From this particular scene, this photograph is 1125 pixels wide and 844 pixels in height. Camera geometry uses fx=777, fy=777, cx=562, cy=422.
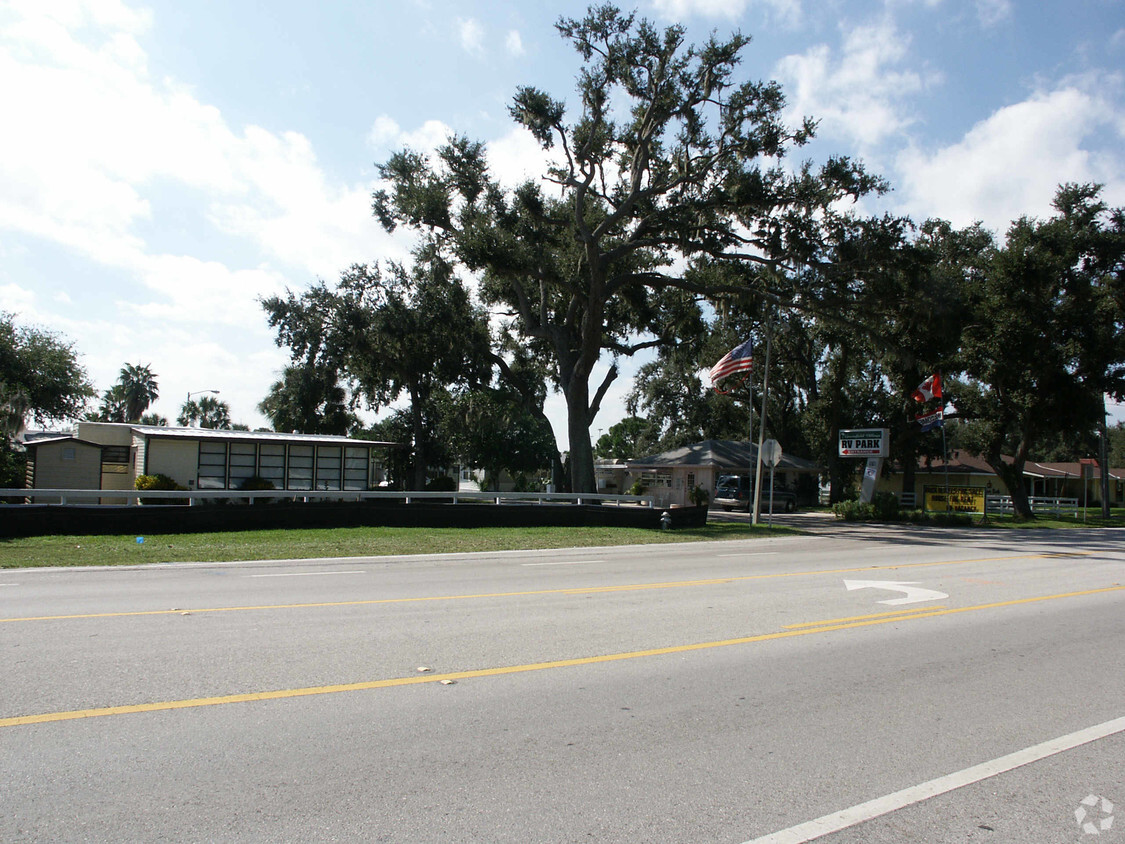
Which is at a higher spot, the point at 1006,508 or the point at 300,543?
the point at 300,543

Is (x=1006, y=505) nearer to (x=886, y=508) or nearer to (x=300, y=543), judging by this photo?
(x=886, y=508)

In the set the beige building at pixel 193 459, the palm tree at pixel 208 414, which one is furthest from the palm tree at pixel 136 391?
the beige building at pixel 193 459

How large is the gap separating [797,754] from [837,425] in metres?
49.5

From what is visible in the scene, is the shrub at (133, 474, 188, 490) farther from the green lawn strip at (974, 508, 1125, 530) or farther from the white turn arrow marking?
the green lawn strip at (974, 508, 1125, 530)

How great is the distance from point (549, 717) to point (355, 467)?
26099 millimetres

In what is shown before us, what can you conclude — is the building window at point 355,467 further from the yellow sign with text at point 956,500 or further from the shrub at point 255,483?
the yellow sign with text at point 956,500

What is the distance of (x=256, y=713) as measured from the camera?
5.49 meters

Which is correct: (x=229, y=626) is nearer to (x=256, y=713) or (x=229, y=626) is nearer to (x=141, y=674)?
(x=141, y=674)

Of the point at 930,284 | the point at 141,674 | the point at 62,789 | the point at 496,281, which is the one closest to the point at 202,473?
the point at 496,281

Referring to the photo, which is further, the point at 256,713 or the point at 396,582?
the point at 396,582

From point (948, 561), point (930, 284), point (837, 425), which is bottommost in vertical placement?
point (948, 561)

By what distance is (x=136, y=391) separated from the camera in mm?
68438

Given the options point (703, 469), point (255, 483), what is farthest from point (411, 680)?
point (703, 469)

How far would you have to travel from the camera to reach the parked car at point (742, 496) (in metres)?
45.4
